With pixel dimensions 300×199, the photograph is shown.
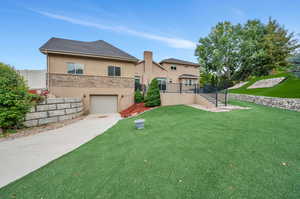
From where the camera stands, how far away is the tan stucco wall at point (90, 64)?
30.1 feet

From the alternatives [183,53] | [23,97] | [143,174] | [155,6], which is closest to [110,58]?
[23,97]

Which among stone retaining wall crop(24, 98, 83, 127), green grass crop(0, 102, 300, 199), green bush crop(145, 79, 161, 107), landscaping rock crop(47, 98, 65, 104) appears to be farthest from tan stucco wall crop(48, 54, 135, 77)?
green grass crop(0, 102, 300, 199)

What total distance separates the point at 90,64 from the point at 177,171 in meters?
10.5

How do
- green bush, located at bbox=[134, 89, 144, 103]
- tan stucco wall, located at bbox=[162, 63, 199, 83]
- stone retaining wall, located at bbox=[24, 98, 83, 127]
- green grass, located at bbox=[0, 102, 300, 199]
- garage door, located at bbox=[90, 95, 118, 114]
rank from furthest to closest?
1. tan stucco wall, located at bbox=[162, 63, 199, 83]
2. green bush, located at bbox=[134, 89, 144, 103]
3. garage door, located at bbox=[90, 95, 118, 114]
4. stone retaining wall, located at bbox=[24, 98, 83, 127]
5. green grass, located at bbox=[0, 102, 300, 199]

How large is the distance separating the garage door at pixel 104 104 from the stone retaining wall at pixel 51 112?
→ 6.33ft

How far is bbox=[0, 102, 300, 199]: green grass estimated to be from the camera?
180 centimetres

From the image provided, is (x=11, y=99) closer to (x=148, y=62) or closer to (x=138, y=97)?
(x=138, y=97)

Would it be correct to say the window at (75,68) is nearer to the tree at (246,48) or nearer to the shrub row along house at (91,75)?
the shrub row along house at (91,75)

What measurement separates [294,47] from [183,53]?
61.8ft

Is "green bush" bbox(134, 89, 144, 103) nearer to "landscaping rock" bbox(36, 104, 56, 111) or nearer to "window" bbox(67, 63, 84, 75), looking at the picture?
"window" bbox(67, 63, 84, 75)

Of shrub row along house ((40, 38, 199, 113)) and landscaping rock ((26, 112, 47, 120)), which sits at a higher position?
shrub row along house ((40, 38, 199, 113))

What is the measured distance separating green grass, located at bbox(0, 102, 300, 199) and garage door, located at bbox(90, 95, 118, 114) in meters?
7.25

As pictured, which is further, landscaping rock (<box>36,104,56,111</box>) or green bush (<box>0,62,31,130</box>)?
landscaping rock (<box>36,104,56,111</box>)

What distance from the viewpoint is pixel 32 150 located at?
3668mm
